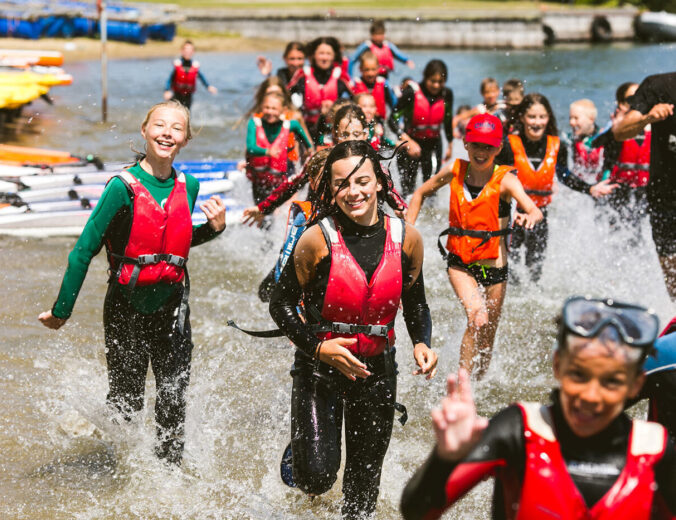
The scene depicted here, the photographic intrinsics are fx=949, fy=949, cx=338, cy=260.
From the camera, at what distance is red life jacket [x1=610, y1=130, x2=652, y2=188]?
801cm

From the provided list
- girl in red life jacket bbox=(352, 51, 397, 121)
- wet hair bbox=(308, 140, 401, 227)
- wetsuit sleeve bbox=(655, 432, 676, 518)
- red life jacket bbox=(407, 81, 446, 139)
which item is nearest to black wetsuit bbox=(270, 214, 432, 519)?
wet hair bbox=(308, 140, 401, 227)

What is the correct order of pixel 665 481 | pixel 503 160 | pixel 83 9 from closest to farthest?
pixel 665 481, pixel 503 160, pixel 83 9

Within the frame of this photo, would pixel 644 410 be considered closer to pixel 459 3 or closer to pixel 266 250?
pixel 266 250

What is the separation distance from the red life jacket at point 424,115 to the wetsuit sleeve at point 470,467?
8180 mm

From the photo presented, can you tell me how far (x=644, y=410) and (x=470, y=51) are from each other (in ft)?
101

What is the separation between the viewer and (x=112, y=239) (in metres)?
4.16

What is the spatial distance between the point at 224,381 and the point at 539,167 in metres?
3.16

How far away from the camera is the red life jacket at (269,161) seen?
8.38m

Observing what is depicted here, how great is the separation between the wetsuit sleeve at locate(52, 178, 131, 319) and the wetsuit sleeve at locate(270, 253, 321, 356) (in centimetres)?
88

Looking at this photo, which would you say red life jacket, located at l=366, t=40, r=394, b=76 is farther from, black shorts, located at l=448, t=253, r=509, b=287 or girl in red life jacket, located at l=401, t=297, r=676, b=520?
girl in red life jacket, located at l=401, t=297, r=676, b=520

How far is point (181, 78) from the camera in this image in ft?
50.3

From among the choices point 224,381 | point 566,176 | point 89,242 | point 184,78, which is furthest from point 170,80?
point 89,242

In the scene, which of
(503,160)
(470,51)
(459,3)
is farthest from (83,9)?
(503,160)

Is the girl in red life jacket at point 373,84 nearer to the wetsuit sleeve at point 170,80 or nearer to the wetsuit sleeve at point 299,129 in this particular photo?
the wetsuit sleeve at point 299,129
